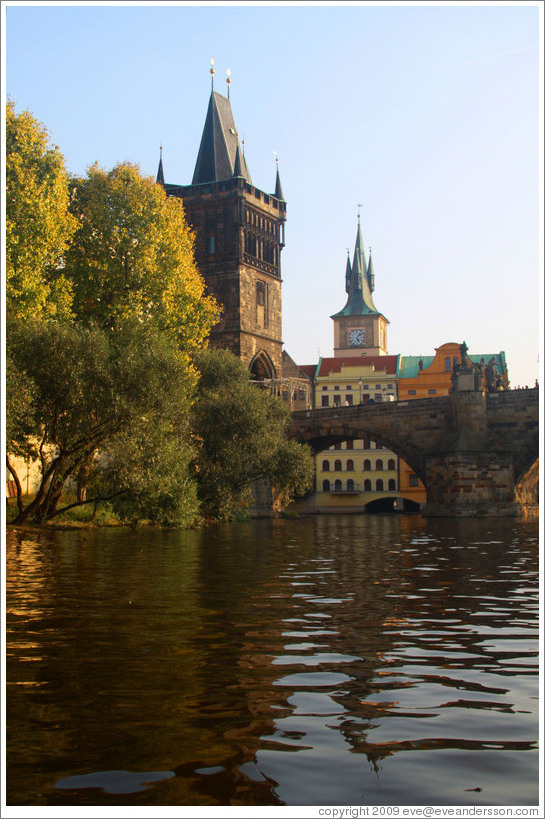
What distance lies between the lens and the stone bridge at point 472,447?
54.5 meters

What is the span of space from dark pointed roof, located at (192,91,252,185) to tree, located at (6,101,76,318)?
48262 millimetres

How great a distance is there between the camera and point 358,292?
133 m

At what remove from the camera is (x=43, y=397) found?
88.4 ft

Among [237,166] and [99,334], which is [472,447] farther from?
[237,166]

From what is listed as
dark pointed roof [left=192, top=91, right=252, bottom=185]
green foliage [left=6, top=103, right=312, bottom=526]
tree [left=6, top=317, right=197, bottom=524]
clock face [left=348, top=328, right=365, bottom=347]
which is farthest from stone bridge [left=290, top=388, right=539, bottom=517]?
clock face [left=348, top=328, right=365, bottom=347]

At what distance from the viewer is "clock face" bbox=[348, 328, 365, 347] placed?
5059 inches

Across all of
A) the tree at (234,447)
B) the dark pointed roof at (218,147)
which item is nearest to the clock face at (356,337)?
the dark pointed roof at (218,147)

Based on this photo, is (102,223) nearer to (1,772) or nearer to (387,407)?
(387,407)

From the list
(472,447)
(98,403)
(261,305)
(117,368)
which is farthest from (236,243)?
(98,403)

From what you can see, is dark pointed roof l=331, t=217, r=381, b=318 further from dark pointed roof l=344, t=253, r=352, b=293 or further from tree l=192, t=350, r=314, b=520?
tree l=192, t=350, r=314, b=520

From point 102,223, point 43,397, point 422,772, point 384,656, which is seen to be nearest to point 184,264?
point 102,223

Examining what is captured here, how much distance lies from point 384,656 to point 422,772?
3307mm

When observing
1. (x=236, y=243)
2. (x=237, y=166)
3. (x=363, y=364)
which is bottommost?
(x=363, y=364)

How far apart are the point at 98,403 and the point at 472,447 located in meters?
32.2
